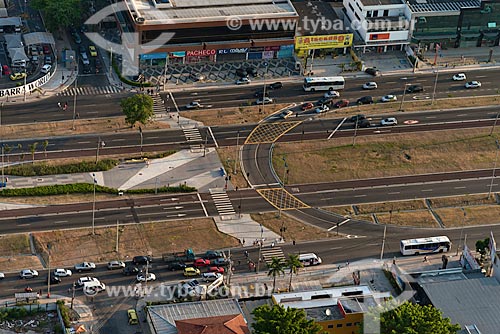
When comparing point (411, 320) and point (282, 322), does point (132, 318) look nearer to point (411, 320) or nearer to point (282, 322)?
point (282, 322)

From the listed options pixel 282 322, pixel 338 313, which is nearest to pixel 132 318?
pixel 282 322

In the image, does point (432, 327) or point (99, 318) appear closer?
point (432, 327)

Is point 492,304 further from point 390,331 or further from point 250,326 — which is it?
point 250,326

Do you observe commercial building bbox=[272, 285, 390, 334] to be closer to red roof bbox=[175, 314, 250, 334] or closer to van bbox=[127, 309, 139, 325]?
red roof bbox=[175, 314, 250, 334]

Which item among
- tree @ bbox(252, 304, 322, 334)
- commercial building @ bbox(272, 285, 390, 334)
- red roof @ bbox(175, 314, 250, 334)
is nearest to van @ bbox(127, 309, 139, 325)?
red roof @ bbox(175, 314, 250, 334)

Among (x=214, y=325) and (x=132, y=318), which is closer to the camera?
(x=214, y=325)

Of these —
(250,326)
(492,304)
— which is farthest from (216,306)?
(492,304)
